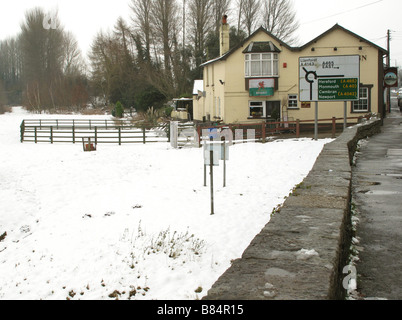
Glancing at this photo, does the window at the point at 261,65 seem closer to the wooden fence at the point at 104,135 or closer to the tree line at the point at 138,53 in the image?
the wooden fence at the point at 104,135

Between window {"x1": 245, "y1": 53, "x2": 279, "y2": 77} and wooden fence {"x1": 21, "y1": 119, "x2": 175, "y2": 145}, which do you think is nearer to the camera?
wooden fence {"x1": 21, "y1": 119, "x2": 175, "y2": 145}

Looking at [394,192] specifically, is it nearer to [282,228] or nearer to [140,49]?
[282,228]

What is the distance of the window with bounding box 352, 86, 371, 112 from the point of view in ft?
110

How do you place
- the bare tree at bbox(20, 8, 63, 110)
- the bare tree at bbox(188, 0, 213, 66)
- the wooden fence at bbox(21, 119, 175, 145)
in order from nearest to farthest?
the wooden fence at bbox(21, 119, 175, 145)
the bare tree at bbox(188, 0, 213, 66)
the bare tree at bbox(20, 8, 63, 110)

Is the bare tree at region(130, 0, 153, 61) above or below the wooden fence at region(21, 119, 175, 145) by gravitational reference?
above

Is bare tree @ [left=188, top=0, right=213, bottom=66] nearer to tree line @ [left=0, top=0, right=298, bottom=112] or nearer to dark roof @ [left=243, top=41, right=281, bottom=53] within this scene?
tree line @ [left=0, top=0, right=298, bottom=112]

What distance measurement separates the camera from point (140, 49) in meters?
67.4

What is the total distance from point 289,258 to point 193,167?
1445 centimetres

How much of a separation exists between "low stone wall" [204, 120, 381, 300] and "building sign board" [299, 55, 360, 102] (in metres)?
15.2

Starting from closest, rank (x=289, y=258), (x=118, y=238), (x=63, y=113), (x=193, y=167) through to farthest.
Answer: (x=289, y=258) → (x=118, y=238) → (x=193, y=167) → (x=63, y=113)

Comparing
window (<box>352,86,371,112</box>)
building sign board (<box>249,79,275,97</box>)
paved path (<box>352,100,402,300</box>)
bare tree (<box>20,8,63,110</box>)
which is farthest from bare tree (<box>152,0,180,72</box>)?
paved path (<box>352,100,402,300</box>)

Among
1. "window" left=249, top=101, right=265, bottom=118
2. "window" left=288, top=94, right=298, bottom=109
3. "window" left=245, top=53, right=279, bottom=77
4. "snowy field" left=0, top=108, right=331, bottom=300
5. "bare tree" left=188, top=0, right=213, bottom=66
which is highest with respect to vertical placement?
"bare tree" left=188, top=0, right=213, bottom=66
